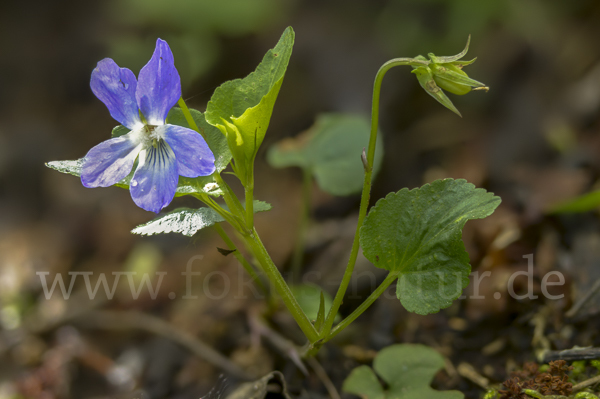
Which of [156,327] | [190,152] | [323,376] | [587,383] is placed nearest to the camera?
[190,152]

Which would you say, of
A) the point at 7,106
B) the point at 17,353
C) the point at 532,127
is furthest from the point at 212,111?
the point at 7,106

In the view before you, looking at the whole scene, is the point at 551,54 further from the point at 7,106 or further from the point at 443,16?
the point at 7,106

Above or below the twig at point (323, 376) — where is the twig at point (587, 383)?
below

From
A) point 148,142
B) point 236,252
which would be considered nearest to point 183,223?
point 148,142

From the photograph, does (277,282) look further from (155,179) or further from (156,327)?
(156,327)

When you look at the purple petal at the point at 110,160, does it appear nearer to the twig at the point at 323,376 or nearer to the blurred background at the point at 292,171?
the blurred background at the point at 292,171

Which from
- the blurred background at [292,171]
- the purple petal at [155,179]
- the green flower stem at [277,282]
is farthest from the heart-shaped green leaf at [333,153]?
the purple petal at [155,179]
